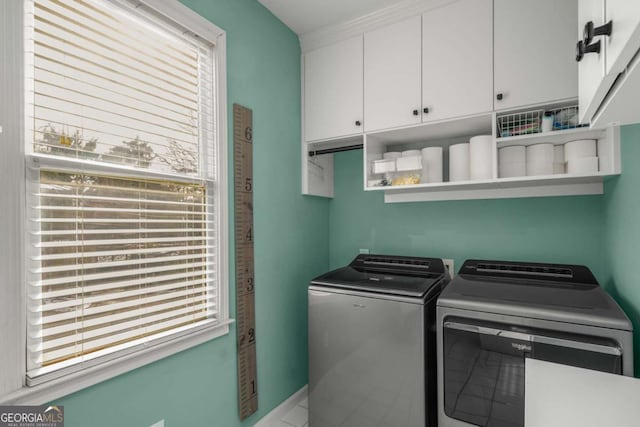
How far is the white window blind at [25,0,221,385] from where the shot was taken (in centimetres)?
111

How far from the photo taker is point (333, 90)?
88.0 inches

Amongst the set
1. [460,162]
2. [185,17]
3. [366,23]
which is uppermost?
[366,23]

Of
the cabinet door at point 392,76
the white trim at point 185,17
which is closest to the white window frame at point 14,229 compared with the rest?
the white trim at point 185,17

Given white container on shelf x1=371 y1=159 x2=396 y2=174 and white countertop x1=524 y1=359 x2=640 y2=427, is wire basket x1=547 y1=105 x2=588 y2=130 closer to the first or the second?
white container on shelf x1=371 y1=159 x2=396 y2=174

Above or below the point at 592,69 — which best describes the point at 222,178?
below

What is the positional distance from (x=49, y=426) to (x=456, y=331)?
161 cm

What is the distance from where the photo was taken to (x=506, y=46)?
5.50ft

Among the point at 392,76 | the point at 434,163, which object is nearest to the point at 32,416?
the point at 434,163

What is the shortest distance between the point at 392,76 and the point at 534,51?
0.74 metres

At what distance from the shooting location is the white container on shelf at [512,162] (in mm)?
1715

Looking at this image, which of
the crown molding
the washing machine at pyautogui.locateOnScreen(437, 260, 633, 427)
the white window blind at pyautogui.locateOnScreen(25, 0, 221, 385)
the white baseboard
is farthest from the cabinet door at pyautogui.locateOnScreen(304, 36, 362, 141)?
the white baseboard

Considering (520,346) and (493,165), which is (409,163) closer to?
(493,165)

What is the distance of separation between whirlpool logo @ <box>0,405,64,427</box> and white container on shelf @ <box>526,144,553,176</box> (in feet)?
7.50

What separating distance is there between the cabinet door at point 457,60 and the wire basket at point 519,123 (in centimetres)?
13
